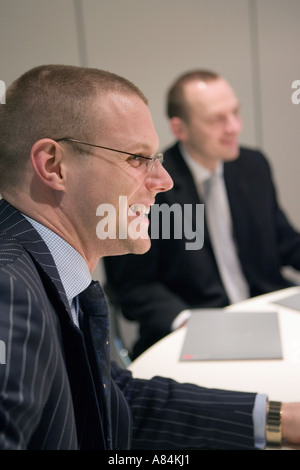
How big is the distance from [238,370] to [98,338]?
0.44m

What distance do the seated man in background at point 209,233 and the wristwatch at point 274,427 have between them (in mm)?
881

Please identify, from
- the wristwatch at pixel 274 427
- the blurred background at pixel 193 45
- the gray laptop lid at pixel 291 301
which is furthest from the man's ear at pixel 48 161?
the blurred background at pixel 193 45

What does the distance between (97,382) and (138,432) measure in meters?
0.24

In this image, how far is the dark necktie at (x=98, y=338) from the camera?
0.78m

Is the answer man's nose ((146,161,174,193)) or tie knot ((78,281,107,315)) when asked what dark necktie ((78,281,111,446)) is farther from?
man's nose ((146,161,174,193))

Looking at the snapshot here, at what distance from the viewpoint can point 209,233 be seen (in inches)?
78.3

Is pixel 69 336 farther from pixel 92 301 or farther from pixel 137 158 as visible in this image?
pixel 137 158

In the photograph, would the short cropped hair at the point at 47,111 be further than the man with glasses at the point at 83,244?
Yes

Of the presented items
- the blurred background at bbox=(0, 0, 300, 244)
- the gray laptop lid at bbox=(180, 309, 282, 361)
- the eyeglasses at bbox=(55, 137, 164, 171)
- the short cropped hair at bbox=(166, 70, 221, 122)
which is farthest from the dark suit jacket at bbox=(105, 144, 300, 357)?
the eyeglasses at bbox=(55, 137, 164, 171)

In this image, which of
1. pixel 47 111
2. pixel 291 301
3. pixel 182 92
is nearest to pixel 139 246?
pixel 47 111

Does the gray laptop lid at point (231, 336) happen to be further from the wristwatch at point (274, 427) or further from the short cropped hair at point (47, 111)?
the short cropped hair at point (47, 111)

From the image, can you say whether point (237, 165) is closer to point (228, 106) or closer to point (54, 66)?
point (228, 106)

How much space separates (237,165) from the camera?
2174 mm

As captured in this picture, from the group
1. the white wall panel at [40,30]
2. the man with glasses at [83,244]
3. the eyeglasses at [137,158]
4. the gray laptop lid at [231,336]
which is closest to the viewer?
the man with glasses at [83,244]
